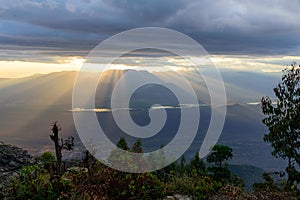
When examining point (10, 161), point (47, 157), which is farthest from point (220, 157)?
point (10, 161)

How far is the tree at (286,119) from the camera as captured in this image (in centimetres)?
1091

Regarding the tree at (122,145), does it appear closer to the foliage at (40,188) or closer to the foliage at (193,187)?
the foliage at (193,187)

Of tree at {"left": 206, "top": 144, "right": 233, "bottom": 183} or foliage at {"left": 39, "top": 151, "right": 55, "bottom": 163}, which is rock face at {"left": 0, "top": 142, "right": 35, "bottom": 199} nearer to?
foliage at {"left": 39, "top": 151, "right": 55, "bottom": 163}

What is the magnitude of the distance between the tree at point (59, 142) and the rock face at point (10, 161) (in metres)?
1.02

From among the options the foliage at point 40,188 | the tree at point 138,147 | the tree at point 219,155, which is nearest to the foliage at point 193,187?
the tree at point 138,147

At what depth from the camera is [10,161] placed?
8000 millimetres

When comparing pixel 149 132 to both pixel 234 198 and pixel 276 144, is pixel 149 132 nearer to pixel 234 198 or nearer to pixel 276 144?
pixel 234 198

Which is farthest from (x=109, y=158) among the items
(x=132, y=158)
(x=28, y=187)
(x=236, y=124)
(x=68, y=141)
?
(x=236, y=124)

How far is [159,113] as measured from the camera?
7375 mm

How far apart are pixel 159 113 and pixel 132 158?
1120 millimetres

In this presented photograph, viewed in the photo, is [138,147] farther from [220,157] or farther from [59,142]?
[220,157]

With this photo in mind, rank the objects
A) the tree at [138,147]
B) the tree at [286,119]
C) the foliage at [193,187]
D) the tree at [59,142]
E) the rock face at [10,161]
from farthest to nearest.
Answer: the tree at [286,119]
the tree at [138,147]
the tree at [59,142]
the rock face at [10,161]
the foliage at [193,187]

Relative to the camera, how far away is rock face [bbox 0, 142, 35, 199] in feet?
23.0

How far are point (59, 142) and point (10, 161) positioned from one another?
1.45m
